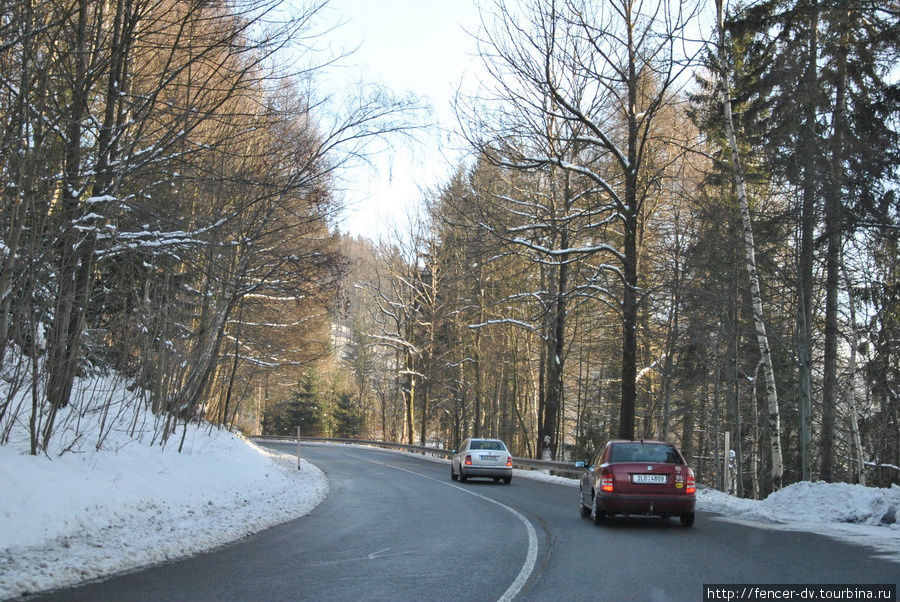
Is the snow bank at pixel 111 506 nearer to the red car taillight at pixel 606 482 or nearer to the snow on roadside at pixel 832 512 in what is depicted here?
the red car taillight at pixel 606 482

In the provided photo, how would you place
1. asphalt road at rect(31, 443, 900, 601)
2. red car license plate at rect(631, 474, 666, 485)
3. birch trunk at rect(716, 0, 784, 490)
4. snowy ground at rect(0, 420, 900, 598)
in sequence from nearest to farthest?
asphalt road at rect(31, 443, 900, 601), snowy ground at rect(0, 420, 900, 598), red car license plate at rect(631, 474, 666, 485), birch trunk at rect(716, 0, 784, 490)

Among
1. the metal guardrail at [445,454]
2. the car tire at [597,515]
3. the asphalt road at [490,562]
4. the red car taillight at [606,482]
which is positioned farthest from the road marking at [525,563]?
the metal guardrail at [445,454]

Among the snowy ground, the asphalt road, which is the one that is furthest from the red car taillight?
the snowy ground

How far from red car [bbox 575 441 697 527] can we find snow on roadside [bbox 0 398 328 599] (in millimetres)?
5656

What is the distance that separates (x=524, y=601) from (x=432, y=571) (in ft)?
6.12

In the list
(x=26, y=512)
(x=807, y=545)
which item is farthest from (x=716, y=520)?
(x=26, y=512)

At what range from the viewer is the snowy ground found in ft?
27.7

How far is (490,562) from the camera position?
355 inches

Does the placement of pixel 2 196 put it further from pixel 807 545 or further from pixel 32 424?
pixel 807 545

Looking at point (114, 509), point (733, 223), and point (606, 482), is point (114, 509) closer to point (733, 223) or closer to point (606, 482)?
point (606, 482)

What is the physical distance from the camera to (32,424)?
1095 centimetres

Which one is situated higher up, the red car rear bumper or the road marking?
the red car rear bumper

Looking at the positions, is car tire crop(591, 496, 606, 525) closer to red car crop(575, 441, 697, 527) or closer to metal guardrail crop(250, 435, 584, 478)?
red car crop(575, 441, 697, 527)

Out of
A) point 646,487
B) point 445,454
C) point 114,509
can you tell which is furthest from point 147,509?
point 445,454
